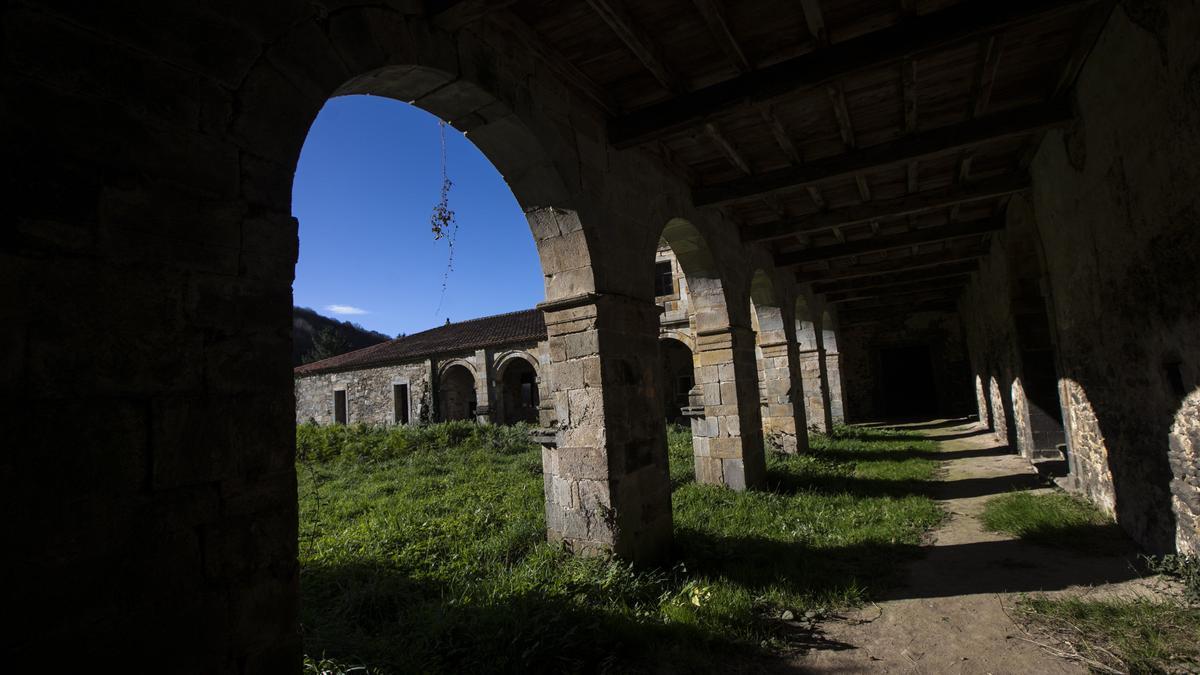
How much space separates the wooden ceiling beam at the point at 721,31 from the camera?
10.8 ft

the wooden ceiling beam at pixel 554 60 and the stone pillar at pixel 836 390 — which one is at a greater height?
the wooden ceiling beam at pixel 554 60

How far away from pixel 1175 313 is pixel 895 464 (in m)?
5.84

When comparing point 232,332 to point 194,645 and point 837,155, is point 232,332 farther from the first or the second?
point 837,155

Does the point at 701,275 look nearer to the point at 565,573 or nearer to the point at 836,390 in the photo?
the point at 565,573

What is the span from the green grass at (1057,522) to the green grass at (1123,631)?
4.45 feet

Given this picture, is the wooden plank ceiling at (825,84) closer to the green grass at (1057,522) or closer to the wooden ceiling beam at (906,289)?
the green grass at (1057,522)

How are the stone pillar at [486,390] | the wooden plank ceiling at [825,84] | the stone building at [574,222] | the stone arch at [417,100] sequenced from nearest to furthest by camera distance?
the stone building at [574,222] < the stone arch at [417,100] < the wooden plank ceiling at [825,84] < the stone pillar at [486,390]

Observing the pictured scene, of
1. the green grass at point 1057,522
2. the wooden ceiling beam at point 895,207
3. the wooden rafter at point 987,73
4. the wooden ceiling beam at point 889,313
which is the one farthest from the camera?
the wooden ceiling beam at point 889,313

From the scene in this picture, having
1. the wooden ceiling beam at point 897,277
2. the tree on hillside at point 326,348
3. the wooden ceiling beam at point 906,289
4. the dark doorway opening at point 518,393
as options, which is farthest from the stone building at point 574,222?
the tree on hillside at point 326,348

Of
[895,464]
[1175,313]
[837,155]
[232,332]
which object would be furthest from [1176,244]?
[895,464]

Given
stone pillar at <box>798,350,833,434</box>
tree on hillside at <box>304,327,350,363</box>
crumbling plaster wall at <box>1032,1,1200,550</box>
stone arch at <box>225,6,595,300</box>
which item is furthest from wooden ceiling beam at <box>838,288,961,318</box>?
tree on hillside at <box>304,327,350,363</box>

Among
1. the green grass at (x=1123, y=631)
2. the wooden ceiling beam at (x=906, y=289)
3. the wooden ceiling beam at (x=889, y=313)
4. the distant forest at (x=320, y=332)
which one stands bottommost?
the green grass at (x=1123, y=631)

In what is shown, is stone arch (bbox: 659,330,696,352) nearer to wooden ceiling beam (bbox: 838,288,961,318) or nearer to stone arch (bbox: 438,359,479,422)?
wooden ceiling beam (bbox: 838,288,961,318)

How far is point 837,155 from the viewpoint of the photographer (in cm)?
557
